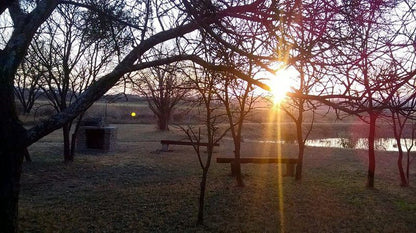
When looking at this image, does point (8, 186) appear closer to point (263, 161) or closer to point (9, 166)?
point (9, 166)

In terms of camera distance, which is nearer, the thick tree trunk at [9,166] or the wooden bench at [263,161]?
the thick tree trunk at [9,166]

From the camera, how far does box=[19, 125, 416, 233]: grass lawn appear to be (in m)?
6.70

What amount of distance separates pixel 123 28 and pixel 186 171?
764cm

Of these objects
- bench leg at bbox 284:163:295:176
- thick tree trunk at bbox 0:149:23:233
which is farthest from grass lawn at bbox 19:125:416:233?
thick tree trunk at bbox 0:149:23:233

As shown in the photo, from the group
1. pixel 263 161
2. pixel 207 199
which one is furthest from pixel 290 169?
pixel 207 199

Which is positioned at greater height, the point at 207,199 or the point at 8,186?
the point at 8,186

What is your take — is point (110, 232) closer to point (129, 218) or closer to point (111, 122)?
point (129, 218)

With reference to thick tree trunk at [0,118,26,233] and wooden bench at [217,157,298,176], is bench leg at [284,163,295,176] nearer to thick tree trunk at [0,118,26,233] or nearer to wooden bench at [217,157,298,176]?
wooden bench at [217,157,298,176]

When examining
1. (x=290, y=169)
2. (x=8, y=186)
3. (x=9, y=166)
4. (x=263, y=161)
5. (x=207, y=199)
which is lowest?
(x=207, y=199)

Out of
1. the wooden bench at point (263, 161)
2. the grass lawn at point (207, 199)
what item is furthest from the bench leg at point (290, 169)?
the grass lawn at point (207, 199)

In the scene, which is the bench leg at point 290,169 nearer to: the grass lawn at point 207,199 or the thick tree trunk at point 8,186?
the grass lawn at point 207,199

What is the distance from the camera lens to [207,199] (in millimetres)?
8484

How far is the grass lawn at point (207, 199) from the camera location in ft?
22.0

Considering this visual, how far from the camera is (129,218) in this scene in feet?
22.7
